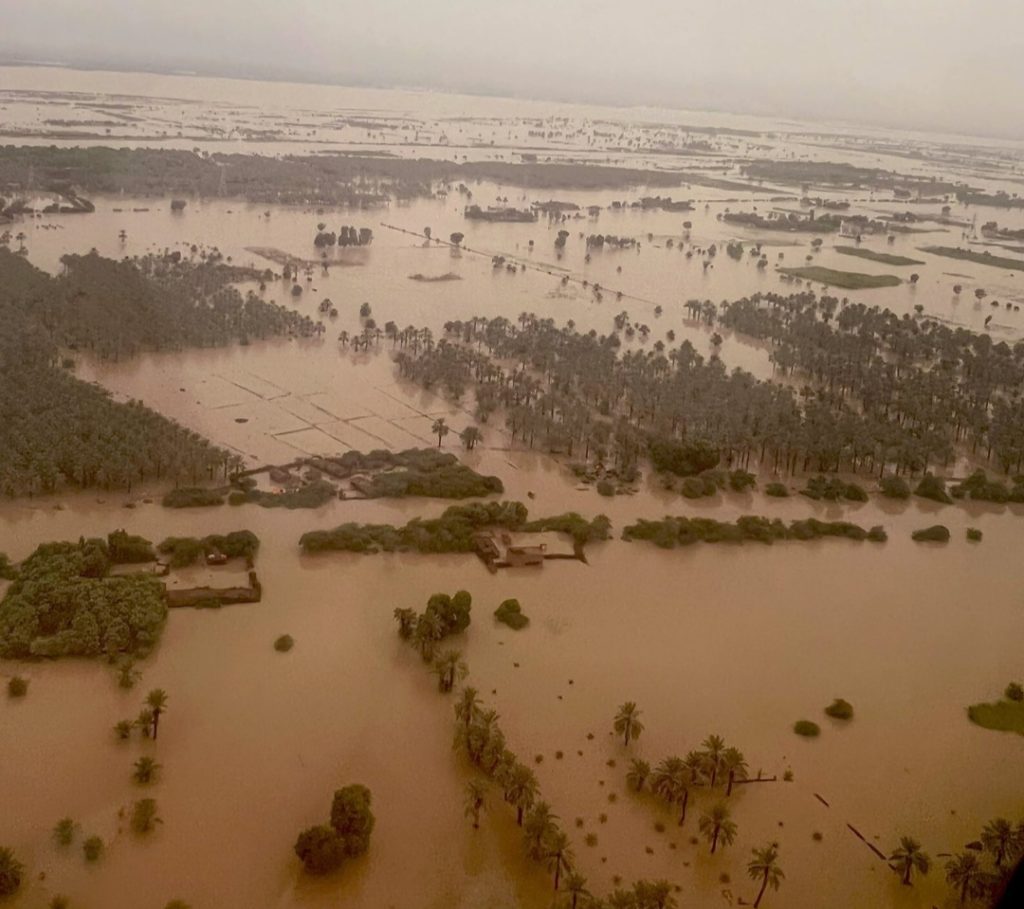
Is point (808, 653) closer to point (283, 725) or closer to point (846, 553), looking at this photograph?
point (846, 553)

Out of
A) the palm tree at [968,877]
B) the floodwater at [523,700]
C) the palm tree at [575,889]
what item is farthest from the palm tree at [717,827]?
the palm tree at [968,877]

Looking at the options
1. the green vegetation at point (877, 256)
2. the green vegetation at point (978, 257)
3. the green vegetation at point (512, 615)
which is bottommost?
the green vegetation at point (512, 615)

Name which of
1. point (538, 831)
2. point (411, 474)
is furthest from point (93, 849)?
point (411, 474)

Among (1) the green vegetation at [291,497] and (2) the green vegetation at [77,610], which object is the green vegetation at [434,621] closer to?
(2) the green vegetation at [77,610]

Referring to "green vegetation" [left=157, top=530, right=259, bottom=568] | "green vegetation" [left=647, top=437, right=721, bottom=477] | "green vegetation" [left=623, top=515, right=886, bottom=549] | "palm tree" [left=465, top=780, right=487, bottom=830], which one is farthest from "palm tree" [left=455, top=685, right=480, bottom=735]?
"green vegetation" [left=647, top=437, right=721, bottom=477]

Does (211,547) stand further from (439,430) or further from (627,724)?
(627,724)

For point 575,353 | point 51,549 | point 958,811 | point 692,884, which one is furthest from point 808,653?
point 575,353

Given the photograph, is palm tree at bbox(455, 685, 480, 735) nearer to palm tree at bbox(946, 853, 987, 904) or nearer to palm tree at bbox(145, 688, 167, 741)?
palm tree at bbox(145, 688, 167, 741)
